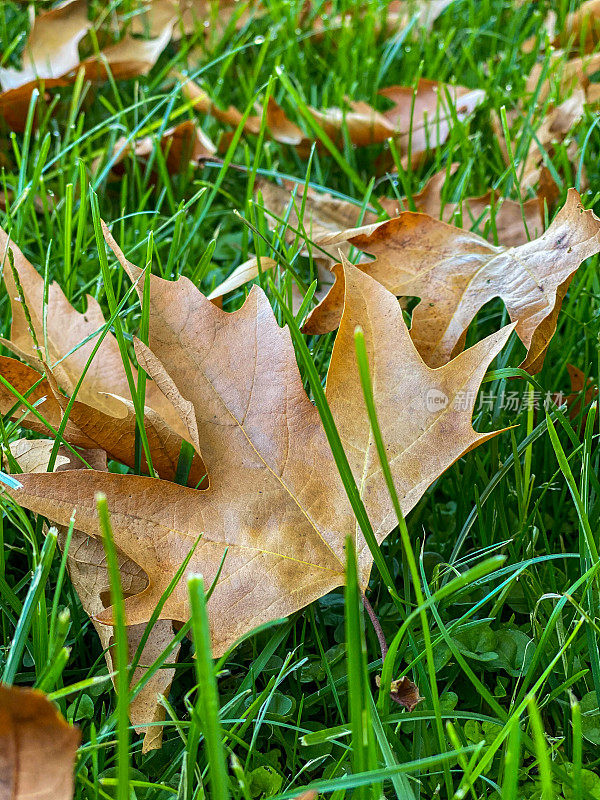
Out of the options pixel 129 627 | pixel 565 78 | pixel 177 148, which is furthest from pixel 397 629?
pixel 565 78

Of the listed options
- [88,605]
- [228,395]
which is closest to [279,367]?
[228,395]

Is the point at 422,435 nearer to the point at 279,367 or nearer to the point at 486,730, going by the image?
the point at 279,367

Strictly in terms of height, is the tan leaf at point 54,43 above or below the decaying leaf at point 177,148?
above

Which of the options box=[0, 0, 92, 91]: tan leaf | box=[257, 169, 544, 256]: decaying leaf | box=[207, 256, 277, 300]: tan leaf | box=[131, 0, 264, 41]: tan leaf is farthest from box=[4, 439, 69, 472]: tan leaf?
box=[131, 0, 264, 41]: tan leaf

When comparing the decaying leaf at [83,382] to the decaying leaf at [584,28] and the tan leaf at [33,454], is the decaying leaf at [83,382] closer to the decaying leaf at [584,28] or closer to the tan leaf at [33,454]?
the tan leaf at [33,454]

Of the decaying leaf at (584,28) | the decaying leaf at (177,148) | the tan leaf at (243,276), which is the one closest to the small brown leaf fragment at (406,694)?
the tan leaf at (243,276)

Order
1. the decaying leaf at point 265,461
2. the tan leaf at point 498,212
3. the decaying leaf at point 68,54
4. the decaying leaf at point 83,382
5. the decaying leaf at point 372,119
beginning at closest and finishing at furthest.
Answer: the decaying leaf at point 265,461, the decaying leaf at point 83,382, the tan leaf at point 498,212, the decaying leaf at point 372,119, the decaying leaf at point 68,54
